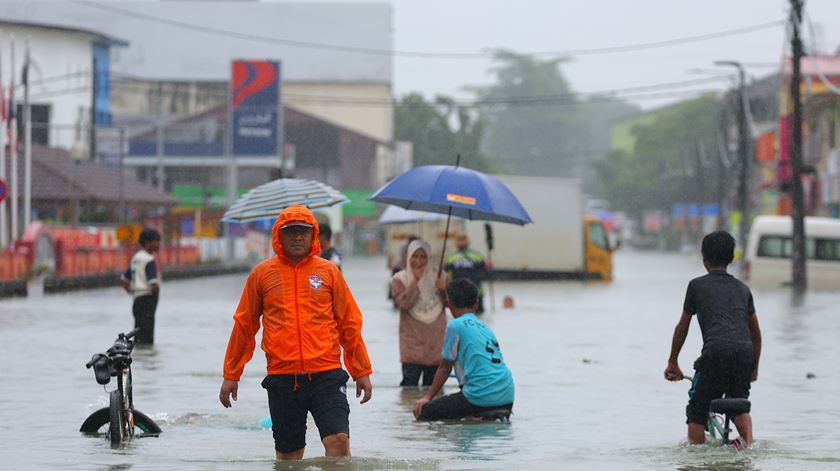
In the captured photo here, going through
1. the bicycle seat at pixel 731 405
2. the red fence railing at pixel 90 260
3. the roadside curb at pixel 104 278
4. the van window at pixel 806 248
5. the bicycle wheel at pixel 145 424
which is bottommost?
the roadside curb at pixel 104 278

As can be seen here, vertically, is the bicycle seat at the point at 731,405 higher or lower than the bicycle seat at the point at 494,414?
higher

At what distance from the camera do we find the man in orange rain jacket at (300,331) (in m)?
8.42

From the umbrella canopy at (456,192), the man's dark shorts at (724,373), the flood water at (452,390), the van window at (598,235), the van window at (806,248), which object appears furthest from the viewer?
the van window at (598,235)

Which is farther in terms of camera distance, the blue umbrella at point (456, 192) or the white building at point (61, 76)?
the white building at point (61, 76)

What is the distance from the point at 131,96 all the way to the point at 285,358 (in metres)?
98.8

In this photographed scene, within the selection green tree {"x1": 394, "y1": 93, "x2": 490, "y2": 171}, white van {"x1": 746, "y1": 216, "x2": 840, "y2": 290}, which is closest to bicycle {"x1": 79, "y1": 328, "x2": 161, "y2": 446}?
white van {"x1": 746, "y1": 216, "x2": 840, "y2": 290}

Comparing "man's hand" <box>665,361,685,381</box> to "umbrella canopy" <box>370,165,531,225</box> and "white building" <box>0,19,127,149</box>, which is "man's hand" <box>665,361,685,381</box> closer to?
"umbrella canopy" <box>370,165,531,225</box>

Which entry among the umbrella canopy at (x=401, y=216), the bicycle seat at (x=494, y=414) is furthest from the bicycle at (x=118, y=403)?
the umbrella canopy at (x=401, y=216)

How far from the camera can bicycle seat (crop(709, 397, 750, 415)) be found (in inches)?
373

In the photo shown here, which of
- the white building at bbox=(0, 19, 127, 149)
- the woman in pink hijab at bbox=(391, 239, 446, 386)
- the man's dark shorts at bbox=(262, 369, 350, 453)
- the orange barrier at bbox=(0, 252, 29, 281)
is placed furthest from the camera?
the white building at bbox=(0, 19, 127, 149)

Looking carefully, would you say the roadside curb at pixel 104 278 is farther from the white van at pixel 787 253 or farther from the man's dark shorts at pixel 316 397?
the man's dark shorts at pixel 316 397

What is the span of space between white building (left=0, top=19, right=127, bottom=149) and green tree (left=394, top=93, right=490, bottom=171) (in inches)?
1954

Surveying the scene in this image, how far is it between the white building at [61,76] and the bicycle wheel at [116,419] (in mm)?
62569

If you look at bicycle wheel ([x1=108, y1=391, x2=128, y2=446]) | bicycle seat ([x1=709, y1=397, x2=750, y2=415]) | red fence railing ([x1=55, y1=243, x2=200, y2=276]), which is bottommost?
red fence railing ([x1=55, y1=243, x2=200, y2=276])
